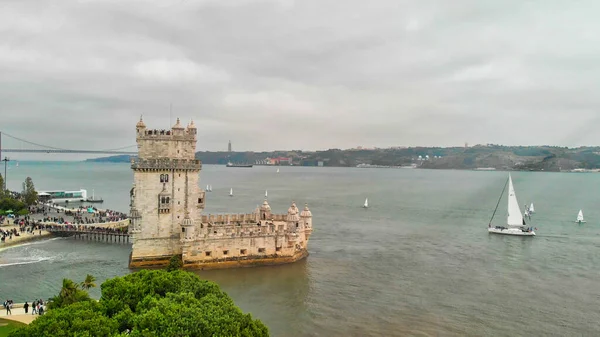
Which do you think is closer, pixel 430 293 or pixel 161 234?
pixel 430 293

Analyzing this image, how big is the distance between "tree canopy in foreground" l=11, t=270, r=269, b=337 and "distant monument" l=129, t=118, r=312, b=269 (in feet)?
51.6

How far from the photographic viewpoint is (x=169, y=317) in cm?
1898

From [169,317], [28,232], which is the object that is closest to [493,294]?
[169,317]

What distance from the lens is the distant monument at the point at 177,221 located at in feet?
131

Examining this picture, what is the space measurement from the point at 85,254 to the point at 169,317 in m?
35.1

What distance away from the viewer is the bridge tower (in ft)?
131

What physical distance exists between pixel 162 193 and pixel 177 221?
292 cm

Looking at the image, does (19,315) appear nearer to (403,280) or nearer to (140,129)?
(140,129)

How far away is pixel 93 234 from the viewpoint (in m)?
58.9

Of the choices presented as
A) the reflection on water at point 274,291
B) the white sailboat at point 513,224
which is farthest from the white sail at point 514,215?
the reflection on water at point 274,291

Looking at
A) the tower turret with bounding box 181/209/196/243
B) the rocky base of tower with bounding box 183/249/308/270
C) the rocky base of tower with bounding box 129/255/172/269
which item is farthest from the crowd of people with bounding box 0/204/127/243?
the rocky base of tower with bounding box 183/249/308/270

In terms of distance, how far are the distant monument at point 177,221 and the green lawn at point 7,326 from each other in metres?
14.0

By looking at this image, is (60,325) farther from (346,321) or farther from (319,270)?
(319,270)

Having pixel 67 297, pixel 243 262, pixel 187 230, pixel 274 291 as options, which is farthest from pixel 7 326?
pixel 243 262
